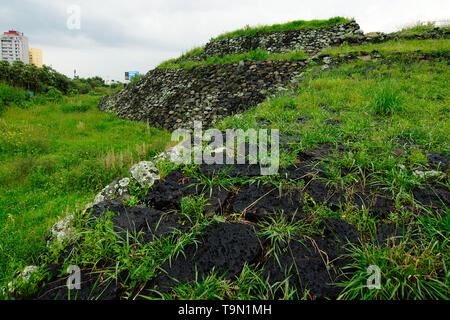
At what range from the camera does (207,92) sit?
9484 mm

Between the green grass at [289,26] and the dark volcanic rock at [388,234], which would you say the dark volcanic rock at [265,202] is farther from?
the green grass at [289,26]

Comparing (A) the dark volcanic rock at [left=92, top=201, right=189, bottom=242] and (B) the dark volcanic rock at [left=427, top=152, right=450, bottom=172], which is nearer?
(A) the dark volcanic rock at [left=92, top=201, right=189, bottom=242]

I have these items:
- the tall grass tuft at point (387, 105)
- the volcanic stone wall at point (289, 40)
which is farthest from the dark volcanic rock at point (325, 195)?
the volcanic stone wall at point (289, 40)

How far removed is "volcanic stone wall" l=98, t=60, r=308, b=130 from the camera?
839 cm

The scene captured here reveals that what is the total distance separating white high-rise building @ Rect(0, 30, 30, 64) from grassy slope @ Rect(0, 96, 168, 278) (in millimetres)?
117846

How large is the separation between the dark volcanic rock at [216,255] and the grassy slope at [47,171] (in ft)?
3.81

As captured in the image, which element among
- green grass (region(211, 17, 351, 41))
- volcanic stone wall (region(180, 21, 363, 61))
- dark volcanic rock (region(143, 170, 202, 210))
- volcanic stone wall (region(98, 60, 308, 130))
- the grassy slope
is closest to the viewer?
dark volcanic rock (region(143, 170, 202, 210))

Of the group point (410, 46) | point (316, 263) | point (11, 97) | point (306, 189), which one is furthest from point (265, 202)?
point (11, 97)

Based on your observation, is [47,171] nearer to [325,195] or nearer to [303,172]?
[303,172]

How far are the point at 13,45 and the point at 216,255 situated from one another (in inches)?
5416

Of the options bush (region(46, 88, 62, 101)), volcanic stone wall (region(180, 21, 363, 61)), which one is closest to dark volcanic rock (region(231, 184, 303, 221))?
volcanic stone wall (region(180, 21, 363, 61))

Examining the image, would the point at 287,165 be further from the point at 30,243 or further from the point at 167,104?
the point at 167,104

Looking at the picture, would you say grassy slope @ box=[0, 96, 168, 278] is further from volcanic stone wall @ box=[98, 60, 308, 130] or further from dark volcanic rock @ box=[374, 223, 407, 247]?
dark volcanic rock @ box=[374, 223, 407, 247]
